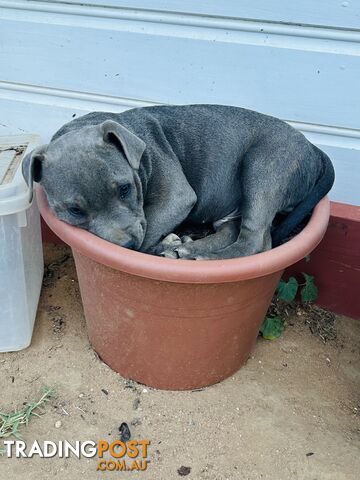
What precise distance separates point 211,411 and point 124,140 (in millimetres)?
1444

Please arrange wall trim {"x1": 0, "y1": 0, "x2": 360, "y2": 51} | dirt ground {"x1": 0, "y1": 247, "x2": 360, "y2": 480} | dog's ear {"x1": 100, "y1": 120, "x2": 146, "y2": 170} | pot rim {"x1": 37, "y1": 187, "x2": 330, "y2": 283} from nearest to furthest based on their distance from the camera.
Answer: pot rim {"x1": 37, "y1": 187, "x2": 330, "y2": 283} < dog's ear {"x1": 100, "y1": 120, "x2": 146, "y2": 170} < dirt ground {"x1": 0, "y1": 247, "x2": 360, "y2": 480} < wall trim {"x1": 0, "y1": 0, "x2": 360, "y2": 51}

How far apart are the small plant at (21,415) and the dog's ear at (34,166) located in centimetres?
110

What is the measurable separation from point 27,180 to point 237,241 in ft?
3.53

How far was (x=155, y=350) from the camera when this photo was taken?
293cm

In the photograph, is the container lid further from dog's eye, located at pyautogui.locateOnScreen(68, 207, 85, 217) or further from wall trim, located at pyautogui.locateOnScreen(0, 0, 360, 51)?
wall trim, located at pyautogui.locateOnScreen(0, 0, 360, 51)

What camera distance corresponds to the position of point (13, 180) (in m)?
2.94

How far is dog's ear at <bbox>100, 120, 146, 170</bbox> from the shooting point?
258 cm

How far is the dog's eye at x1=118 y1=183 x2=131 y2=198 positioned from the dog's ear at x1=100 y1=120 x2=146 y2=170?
93mm

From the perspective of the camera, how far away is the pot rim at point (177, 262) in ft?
8.09

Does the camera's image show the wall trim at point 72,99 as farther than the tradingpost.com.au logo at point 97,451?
Yes

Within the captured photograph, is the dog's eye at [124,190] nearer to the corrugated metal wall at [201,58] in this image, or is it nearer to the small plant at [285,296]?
the corrugated metal wall at [201,58]

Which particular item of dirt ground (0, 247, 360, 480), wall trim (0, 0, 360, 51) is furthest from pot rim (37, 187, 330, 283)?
wall trim (0, 0, 360, 51)

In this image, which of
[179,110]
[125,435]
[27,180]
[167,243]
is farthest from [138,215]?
[125,435]

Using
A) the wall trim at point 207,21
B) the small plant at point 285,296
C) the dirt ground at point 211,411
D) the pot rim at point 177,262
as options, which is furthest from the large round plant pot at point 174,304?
the wall trim at point 207,21
